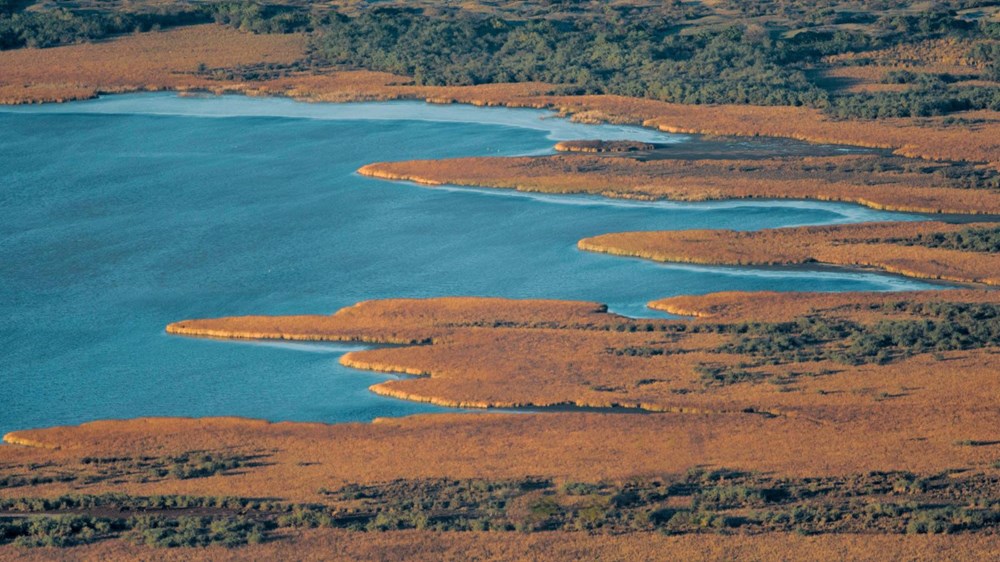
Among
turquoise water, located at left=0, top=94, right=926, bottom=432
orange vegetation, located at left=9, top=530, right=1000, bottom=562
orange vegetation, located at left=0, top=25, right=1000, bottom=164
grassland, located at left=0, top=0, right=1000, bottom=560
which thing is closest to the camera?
orange vegetation, located at left=9, top=530, right=1000, bottom=562

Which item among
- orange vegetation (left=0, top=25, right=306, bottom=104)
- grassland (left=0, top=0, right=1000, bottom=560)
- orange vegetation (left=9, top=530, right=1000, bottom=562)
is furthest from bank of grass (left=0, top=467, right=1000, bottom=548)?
orange vegetation (left=0, top=25, right=306, bottom=104)

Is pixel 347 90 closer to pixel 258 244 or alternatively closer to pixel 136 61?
pixel 136 61

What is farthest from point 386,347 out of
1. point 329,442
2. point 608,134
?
point 608,134

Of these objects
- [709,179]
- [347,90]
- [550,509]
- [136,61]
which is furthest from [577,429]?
[136,61]

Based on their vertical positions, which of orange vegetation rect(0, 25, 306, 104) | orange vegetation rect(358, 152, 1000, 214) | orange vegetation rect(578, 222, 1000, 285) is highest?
orange vegetation rect(0, 25, 306, 104)

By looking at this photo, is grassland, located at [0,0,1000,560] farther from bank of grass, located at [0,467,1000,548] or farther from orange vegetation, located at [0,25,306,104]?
orange vegetation, located at [0,25,306,104]

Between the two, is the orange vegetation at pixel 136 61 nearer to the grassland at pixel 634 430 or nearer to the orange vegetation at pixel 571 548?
the grassland at pixel 634 430

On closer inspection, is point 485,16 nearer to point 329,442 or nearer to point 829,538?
point 329,442
